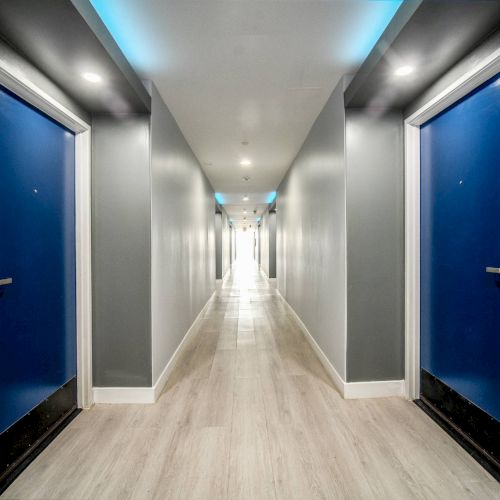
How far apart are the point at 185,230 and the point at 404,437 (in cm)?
287

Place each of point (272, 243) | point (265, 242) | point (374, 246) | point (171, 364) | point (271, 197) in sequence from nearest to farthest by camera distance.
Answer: point (374, 246) → point (171, 364) → point (271, 197) → point (272, 243) → point (265, 242)

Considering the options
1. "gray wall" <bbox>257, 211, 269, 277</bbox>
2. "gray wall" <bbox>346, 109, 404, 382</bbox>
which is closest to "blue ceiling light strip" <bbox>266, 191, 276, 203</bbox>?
"gray wall" <bbox>257, 211, 269, 277</bbox>

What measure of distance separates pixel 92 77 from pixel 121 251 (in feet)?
3.93

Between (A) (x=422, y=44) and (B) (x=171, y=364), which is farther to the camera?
(B) (x=171, y=364)

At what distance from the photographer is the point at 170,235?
2.72 m

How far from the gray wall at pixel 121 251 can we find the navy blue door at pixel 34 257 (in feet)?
0.60

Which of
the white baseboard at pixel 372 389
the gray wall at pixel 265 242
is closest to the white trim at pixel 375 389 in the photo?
the white baseboard at pixel 372 389

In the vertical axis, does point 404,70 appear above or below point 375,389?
above

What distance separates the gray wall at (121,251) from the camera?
2160 mm

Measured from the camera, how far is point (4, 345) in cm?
149

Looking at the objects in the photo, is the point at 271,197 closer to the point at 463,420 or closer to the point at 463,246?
the point at 463,246

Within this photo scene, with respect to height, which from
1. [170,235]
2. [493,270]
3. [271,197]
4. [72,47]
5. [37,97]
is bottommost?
[493,270]

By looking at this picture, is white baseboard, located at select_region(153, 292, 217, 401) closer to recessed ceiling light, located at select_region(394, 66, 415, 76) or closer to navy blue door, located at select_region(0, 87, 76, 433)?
navy blue door, located at select_region(0, 87, 76, 433)

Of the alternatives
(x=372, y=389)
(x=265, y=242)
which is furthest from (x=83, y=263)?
(x=265, y=242)
